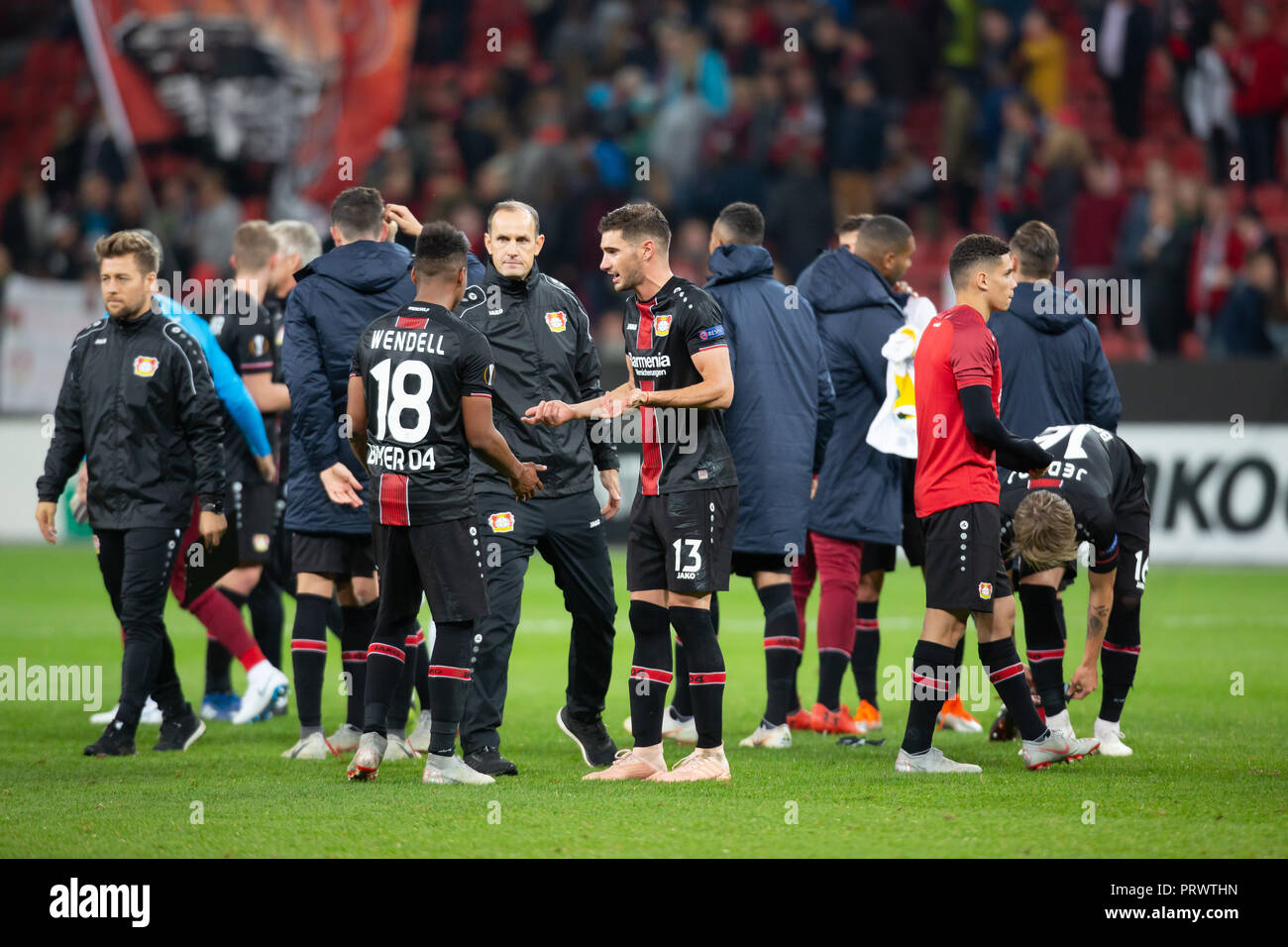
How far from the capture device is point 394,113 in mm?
19734

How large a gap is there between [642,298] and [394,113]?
14018 millimetres

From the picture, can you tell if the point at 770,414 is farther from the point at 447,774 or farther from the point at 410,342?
the point at 447,774

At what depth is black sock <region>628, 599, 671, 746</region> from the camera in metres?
6.52

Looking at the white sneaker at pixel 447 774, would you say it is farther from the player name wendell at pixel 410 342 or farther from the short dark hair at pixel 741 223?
the short dark hair at pixel 741 223

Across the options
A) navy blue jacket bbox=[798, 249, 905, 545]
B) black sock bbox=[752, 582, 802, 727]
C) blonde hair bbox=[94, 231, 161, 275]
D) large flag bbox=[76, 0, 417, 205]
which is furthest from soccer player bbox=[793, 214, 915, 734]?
large flag bbox=[76, 0, 417, 205]

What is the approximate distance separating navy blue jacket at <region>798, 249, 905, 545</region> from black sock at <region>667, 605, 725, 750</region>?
1817mm

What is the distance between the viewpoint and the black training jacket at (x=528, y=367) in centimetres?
700

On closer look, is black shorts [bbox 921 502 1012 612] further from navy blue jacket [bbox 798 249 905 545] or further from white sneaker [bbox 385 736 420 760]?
white sneaker [bbox 385 736 420 760]

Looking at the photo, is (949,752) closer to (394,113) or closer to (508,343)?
(508,343)

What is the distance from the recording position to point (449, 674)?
631cm

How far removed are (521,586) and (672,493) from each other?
2.97 feet

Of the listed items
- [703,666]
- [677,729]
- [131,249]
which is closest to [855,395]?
[677,729]

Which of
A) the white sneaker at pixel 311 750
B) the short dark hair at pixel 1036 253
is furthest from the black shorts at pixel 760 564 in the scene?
the white sneaker at pixel 311 750
